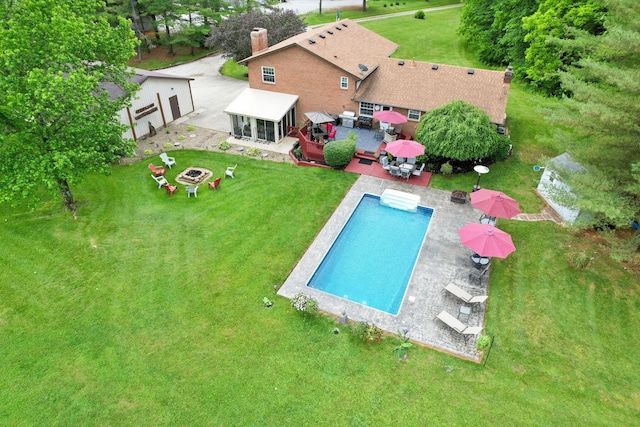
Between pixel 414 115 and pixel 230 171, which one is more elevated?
pixel 414 115

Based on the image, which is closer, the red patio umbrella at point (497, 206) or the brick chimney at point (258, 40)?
the red patio umbrella at point (497, 206)

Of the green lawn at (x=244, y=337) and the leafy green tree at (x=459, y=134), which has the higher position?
the leafy green tree at (x=459, y=134)

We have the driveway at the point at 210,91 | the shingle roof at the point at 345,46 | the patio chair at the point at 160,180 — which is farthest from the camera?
the driveway at the point at 210,91

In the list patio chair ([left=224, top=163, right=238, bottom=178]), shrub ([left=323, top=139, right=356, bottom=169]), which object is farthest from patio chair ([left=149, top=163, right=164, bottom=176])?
shrub ([left=323, top=139, right=356, bottom=169])

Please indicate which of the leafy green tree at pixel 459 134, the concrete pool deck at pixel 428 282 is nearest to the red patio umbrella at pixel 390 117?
the leafy green tree at pixel 459 134

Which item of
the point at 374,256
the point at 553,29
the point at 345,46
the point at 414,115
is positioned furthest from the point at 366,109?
the point at 553,29

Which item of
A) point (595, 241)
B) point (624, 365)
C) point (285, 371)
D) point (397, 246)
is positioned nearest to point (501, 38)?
point (595, 241)

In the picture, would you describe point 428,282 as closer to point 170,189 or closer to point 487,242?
point 487,242

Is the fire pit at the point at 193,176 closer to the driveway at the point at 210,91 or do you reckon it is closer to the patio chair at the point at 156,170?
the patio chair at the point at 156,170
